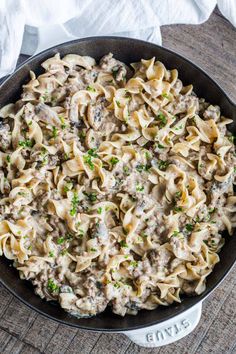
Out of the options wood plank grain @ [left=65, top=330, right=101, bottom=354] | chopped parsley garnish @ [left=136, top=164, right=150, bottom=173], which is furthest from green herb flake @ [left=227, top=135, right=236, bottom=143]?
wood plank grain @ [left=65, top=330, right=101, bottom=354]

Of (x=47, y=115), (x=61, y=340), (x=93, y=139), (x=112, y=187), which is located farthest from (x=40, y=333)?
(x=47, y=115)

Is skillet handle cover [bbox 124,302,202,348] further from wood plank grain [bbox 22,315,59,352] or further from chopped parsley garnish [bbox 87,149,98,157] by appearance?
chopped parsley garnish [bbox 87,149,98,157]

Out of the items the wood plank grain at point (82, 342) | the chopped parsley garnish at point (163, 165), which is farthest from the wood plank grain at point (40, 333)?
the chopped parsley garnish at point (163, 165)

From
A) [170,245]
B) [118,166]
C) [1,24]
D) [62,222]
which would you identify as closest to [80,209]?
[62,222]

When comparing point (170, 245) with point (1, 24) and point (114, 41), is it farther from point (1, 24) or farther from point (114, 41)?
point (1, 24)

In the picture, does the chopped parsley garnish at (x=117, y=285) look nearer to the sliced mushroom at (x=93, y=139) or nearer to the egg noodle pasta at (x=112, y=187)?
the egg noodle pasta at (x=112, y=187)

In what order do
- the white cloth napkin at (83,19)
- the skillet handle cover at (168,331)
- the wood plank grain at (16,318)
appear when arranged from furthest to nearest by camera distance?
the wood plank grain at (16,318)
the skillet handle cover at (168,331)
the white cloth napkin at (83,19)

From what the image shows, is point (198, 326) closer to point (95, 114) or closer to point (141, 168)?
point (141, 168)
